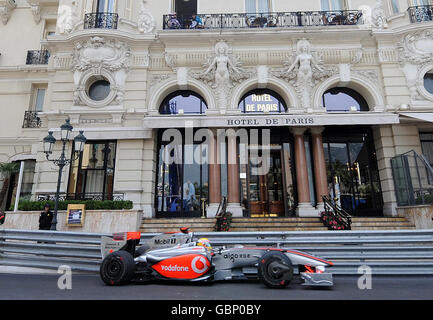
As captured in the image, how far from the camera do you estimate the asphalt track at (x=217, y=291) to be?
385 centimetres

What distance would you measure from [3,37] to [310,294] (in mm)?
21875

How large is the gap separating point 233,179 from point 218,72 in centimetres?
531

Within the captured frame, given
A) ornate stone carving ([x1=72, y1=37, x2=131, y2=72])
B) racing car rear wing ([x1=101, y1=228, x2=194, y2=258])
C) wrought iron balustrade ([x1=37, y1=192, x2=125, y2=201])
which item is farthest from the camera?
ornate stone carving ([x1=72, y1=37, x2=131, y2=72])

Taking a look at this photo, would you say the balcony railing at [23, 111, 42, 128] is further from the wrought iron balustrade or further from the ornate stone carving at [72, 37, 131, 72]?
the wrought iron balustrade

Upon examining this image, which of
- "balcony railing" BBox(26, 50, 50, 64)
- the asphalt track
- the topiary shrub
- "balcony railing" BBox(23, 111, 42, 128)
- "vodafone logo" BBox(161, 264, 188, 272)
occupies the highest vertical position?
"balcony railing" BBox(26, 50, 50, 64)

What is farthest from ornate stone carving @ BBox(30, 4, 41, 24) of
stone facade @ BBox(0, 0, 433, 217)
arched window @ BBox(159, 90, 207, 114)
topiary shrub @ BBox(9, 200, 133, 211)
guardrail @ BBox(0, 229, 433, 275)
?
guardrail @ BBox(0, 229, 433, 275)

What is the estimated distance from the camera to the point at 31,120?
14852mm

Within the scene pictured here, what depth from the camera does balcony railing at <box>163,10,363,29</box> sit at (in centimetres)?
1315

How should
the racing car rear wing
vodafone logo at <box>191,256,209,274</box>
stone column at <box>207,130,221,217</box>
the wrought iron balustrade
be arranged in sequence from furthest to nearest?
1. stone column at <box>207,130,221,217</box>
2. the wrought iron balustrade
3. the racing car rear wing
4. vodafone logo at <box>191,256,209,274</box>

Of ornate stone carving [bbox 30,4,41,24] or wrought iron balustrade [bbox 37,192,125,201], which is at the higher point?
ornate stone carving [bbox 30,4,41,24]

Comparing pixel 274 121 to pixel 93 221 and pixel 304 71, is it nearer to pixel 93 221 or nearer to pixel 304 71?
pixel 304 71

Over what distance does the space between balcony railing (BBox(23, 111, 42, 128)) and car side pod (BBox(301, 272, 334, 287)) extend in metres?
16.3

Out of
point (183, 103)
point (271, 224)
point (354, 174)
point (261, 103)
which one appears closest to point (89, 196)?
point (183, 103)

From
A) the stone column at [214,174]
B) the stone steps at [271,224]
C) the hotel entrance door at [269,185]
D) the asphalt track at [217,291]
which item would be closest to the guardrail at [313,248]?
the asphalt track at [217,291]
